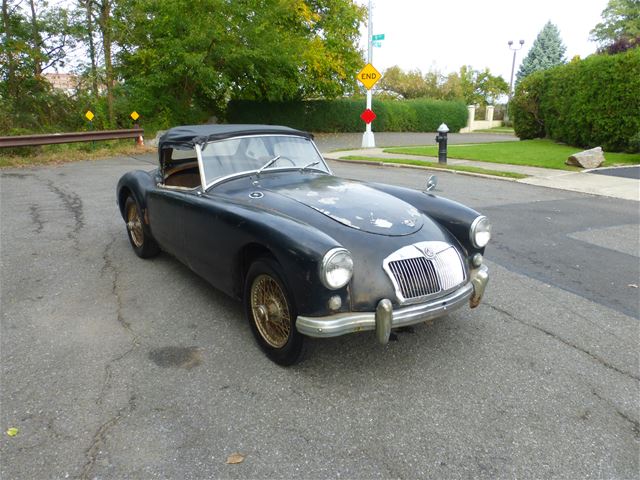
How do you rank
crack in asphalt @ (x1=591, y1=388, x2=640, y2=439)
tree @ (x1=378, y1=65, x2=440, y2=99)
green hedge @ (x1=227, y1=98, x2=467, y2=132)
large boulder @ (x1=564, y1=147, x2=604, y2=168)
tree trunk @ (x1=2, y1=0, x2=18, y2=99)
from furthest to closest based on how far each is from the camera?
tree @ (x1=378, y1=65, x2=440, y2=99), green hedge @ (x1=227, y1=98, x2=467, y2=132), tree trunk @ (x1=2, y1=0, x2=18, y2=99), large boulder @ (x1=564, y1=147, x2=604, y2=168), crack in asphalt @ (x1=591, y1=388, x2=640, y2=439)

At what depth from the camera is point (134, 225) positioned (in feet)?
17.6

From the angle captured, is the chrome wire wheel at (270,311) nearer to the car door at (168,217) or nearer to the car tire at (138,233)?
the car door at (168,217)

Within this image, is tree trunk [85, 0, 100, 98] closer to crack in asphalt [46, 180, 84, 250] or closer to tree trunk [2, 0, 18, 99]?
tree trunk [2, 0, 18, 99]

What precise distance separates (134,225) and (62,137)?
1205 cm

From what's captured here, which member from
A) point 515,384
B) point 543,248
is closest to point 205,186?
point 515,384

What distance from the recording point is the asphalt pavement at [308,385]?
7.47ft

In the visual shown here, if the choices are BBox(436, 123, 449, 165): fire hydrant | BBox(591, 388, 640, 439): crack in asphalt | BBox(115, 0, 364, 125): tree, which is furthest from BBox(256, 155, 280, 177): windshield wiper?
BBox(115, 0, 364, 125): tree

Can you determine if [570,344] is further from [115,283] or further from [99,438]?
[115,283]

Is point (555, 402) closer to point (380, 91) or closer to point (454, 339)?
point (454, 339)

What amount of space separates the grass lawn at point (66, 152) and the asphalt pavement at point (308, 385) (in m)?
10.5

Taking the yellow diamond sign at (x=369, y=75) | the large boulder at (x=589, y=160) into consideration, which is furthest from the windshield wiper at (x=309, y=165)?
the yellow diamond sign at (x=369, y=75)

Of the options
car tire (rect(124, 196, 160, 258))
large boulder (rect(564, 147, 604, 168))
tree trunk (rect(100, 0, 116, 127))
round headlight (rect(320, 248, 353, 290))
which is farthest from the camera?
tree trunk (rect(100, 0, 116, 127))

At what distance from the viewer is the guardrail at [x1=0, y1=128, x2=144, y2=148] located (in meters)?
14.0

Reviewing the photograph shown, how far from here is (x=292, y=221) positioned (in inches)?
120
